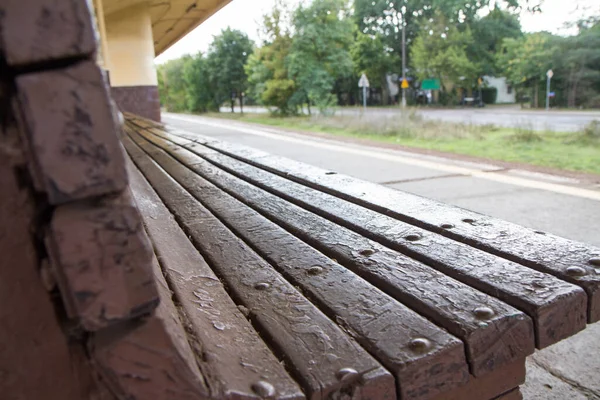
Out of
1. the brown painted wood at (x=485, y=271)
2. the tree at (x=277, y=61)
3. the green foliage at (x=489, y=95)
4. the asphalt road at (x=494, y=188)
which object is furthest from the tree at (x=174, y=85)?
the brown painted wood at (x=485, y=271)

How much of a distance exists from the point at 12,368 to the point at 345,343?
0.51 meters

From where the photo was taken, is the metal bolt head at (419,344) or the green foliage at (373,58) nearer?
the metal bolt head at (419,344)

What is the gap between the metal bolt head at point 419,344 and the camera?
82 centimetres

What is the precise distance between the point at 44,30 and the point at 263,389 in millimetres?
556

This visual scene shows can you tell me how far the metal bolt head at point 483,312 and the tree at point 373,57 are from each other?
42.5 metres

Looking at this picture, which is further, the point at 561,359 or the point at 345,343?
the point at 561,359

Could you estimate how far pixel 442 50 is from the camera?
37.5m

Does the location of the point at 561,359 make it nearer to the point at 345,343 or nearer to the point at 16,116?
the point at 345,343

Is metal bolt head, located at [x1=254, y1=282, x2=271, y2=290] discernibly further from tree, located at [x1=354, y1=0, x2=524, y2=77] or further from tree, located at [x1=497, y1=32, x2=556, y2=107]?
tree, located at [x1=354, y1=0, x2=524, y2=77]

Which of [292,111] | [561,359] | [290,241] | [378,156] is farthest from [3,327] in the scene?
[292,111]

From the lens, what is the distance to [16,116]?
0.56 m

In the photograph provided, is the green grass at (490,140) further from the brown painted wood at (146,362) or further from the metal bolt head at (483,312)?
the brown painted wood at (146,362)

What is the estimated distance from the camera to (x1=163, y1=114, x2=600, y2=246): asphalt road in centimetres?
388

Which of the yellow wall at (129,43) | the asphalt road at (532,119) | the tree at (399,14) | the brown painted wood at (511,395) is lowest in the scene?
the asphalt road at (532,119)
